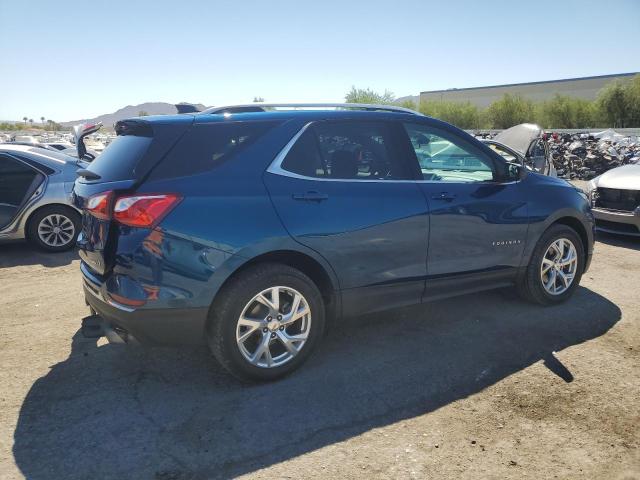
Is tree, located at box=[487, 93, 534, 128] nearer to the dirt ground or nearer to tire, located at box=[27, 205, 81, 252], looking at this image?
tire, located at box=[27, 205, 81, 252]

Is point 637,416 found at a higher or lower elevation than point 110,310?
lower

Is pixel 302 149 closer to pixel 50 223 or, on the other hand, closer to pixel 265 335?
pixel 265 335

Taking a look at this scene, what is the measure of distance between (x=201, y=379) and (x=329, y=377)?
89 centimetres

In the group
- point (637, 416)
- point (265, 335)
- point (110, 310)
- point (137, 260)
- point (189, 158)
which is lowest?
point (637, 416)

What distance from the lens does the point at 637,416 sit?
303 centimetres

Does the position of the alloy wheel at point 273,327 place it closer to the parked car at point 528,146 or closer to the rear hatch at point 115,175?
the rear hatch at point 115,175

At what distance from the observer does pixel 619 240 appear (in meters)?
7.80

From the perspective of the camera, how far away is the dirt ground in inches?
103

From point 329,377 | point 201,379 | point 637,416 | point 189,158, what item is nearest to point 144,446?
point 201,379

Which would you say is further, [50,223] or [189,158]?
[50,223]

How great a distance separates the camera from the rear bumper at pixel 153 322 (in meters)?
3.00

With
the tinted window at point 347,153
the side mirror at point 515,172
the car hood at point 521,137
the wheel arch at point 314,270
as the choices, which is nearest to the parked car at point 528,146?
the car hood at point 521,137

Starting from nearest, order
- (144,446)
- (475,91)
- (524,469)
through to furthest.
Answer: (524,469) → (144,446) → (475,91)

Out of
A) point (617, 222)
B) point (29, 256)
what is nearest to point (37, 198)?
point (29, 256)
